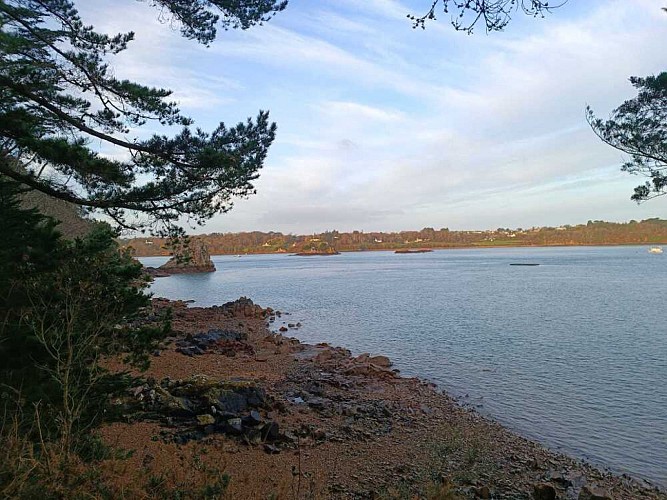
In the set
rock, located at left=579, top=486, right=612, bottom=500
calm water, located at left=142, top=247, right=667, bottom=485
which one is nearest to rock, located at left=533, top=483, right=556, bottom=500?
rock, located at left=579, top=486, right=612, bottom=500

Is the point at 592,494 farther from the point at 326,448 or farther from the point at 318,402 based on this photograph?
the point at 318,402

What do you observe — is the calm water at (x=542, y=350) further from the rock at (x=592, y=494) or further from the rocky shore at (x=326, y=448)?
the rock at (x=592, y=494)

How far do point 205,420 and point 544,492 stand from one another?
20.6ft

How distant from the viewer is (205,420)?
8.88m

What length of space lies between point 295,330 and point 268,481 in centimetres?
2001

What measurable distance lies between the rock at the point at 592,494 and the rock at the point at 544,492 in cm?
42

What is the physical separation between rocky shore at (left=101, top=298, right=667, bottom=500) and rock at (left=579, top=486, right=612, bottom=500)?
3 cm

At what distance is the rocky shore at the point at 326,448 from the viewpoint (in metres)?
6.88

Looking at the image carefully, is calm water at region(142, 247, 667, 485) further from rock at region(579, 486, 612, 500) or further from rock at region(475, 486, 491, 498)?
rock at region(475, 486, 491, 498)

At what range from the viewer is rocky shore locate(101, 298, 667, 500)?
6875 millimetres

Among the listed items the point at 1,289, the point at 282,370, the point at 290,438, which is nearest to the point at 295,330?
the point at 282,370

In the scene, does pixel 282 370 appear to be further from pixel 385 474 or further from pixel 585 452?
pixel 585 452

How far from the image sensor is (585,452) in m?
9.80

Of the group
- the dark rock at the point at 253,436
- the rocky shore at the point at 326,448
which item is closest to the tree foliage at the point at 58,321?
the rocky shore at the point at 326,448
